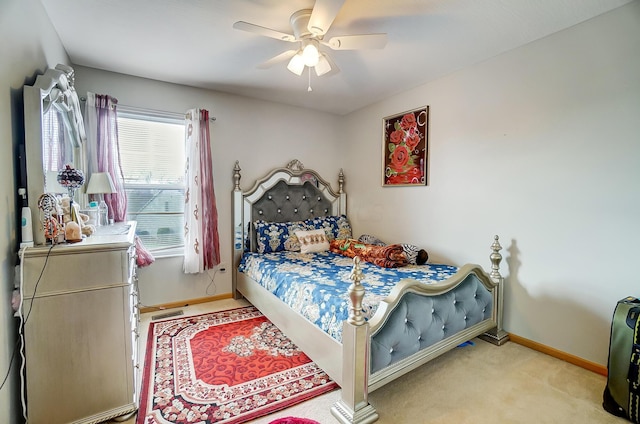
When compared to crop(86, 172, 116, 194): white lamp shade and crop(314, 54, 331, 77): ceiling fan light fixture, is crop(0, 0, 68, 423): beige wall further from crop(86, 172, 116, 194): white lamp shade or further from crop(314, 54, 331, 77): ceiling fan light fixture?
crop(314, 54, 331, 77): ceiling fan light fixture

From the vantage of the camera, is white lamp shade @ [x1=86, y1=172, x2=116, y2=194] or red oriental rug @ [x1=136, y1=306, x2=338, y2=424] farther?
white lamp shade @ [x1=86, y1=172, x2=116, y2=194]

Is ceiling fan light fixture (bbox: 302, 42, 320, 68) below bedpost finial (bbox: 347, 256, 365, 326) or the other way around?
the other way around

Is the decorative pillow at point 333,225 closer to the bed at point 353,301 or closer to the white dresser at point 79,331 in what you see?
the bed at point 353,301

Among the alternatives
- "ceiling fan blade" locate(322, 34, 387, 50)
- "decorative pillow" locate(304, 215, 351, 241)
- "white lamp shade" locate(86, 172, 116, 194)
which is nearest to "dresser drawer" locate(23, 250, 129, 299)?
"white lamp shade" locate(86, 172, 116, 194)

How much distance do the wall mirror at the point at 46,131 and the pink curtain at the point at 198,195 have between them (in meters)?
1.11

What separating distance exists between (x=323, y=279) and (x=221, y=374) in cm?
101

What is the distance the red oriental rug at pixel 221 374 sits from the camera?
1.73 meters

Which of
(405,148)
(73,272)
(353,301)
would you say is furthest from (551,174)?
(73,272)

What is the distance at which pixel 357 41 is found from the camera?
1.92m

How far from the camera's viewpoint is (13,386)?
4.64ft

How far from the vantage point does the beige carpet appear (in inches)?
66.1

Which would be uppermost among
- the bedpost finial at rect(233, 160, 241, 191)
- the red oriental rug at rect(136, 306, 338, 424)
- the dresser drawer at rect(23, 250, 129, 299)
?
the bedpost finial at rect(233, 160, 241, 191)

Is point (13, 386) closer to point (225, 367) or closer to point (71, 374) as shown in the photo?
point (71, 374)

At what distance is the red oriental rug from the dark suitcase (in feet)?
5.38
